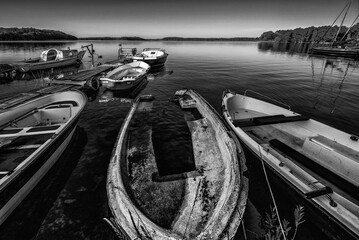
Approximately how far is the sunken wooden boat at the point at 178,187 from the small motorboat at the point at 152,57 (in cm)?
2310

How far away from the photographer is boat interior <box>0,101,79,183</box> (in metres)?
6.57

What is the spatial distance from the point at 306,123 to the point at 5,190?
11548 mm

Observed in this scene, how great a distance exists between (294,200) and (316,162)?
2171mm

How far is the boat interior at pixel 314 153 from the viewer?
526 cm

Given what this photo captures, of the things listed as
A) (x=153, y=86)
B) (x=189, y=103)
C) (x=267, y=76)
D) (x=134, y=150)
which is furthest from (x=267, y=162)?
(x=267, y=76)

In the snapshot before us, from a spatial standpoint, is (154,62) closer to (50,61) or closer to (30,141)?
(50,61)

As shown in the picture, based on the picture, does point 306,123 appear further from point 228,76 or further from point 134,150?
point 228,76

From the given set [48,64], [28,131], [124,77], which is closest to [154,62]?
[124,77]

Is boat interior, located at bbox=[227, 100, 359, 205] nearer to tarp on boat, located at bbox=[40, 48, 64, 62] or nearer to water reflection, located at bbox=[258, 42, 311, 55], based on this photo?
tarp on boat, located at bbox=[40, 48, 64, 62]

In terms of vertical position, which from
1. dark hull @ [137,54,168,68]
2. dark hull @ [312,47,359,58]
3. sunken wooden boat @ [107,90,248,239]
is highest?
dark hull @ [312,47,359,58]

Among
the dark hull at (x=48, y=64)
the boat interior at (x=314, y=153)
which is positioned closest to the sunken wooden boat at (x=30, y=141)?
the boat interior at (x=314, y=153)

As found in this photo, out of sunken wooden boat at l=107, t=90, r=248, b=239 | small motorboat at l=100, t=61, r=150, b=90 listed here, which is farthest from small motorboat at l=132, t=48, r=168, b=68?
sunken wooden boat at l=107, t=90, r=248, b=239

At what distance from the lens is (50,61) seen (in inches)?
1092

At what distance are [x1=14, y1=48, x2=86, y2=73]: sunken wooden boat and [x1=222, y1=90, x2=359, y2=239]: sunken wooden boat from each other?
100ft
